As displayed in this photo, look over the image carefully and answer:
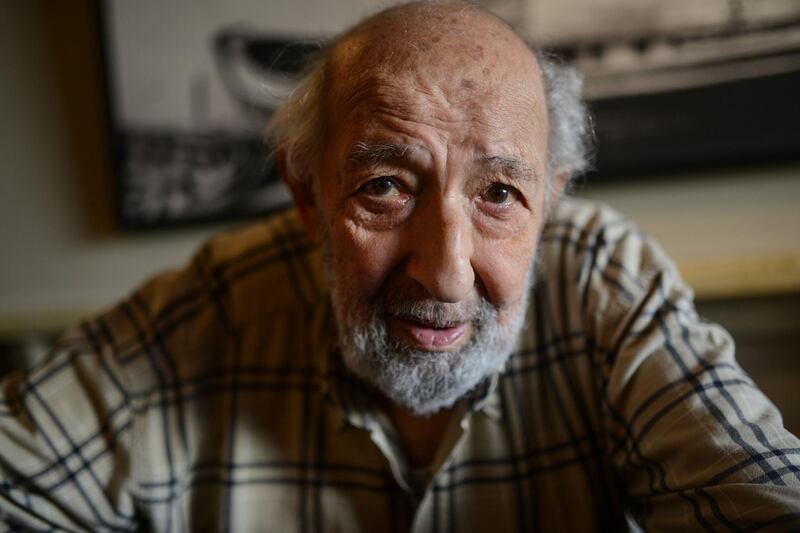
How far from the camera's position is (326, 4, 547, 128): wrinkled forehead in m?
0.74

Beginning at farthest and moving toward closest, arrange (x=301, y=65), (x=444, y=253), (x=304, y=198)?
(x=301, y=65)
(x=304, y=198)
(x=444, y=253)

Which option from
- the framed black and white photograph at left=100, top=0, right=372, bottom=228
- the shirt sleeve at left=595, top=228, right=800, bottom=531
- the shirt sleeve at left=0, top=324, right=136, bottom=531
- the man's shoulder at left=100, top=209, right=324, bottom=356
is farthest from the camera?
the framed black and white photograph at left=100, top=0, right=372, bottom=228

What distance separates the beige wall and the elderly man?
2.40ft

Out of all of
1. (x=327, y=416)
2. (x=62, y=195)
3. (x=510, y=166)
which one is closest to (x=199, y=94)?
(x=62, y=195)

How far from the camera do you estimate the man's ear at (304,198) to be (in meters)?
0.94

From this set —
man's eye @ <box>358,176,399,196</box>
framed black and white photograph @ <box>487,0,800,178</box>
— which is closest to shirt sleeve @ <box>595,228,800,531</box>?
man's eye @ <box>358,176,399,196</box>

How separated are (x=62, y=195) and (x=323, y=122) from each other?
127 centimetres

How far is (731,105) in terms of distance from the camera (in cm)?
146

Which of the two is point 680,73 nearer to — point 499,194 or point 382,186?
point 499,194

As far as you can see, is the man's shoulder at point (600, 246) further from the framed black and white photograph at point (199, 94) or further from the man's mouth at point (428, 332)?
the framed black and white photograph at point (199, 94)

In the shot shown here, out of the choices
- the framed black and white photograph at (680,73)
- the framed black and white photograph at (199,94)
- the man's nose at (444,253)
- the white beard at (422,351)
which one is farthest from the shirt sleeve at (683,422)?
the framed black and white photograph at (199,94)

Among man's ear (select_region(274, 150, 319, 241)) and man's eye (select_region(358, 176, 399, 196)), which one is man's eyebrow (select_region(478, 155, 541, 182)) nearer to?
man's eye (select_region(358, 176, 399, 196))

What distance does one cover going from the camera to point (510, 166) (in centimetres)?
76

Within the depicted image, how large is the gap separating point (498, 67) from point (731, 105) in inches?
38.5
